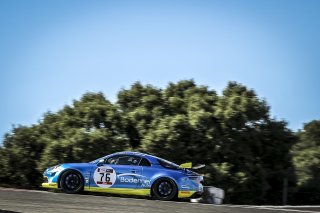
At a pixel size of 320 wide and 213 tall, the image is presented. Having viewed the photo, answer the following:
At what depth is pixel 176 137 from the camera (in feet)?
59.6

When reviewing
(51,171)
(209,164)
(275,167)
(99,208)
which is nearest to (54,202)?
(99,208)

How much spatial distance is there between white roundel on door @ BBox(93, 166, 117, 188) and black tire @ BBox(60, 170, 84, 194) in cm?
46

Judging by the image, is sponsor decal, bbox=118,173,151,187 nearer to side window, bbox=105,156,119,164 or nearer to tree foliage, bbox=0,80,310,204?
side window, bbox=105,156,119,164

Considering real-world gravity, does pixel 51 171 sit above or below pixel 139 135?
below

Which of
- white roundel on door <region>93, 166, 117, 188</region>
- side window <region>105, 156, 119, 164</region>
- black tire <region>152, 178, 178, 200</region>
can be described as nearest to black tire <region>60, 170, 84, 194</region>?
white roundel on door <region>93, 166, 117, 188</region>

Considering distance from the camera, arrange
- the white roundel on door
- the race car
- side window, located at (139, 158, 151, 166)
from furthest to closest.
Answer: side window, located at (139, 158, 151, 166), the white roundel on door, the race car

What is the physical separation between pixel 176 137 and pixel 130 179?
19.2ft

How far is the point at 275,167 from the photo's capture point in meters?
20.3

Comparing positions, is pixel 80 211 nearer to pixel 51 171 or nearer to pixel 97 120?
pixel 51 171

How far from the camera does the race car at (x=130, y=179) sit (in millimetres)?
12477

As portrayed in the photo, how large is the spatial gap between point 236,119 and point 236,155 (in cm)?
160

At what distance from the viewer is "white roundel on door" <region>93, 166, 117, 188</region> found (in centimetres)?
1258

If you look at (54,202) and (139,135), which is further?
(139,135)

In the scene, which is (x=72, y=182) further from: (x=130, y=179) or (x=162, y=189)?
Result: (x=162, y=189)
